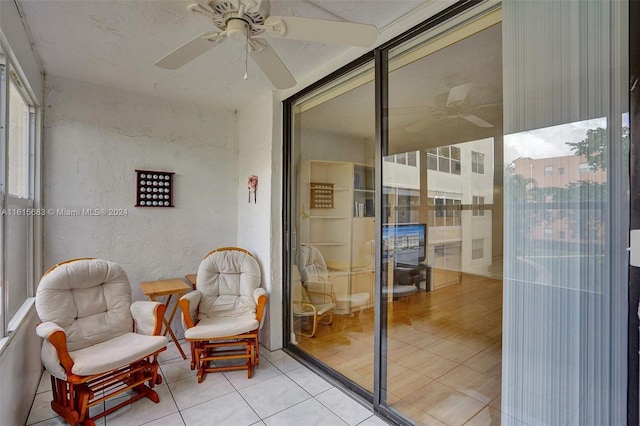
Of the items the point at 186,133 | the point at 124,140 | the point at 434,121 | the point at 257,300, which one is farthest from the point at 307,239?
the point at 124,140

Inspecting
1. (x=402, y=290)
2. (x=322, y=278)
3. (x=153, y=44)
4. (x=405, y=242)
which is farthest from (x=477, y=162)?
(x=153, y=44)

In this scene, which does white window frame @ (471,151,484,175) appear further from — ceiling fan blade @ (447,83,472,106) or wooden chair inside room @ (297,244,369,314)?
wooden chair inside room @ (297,244,369,314)

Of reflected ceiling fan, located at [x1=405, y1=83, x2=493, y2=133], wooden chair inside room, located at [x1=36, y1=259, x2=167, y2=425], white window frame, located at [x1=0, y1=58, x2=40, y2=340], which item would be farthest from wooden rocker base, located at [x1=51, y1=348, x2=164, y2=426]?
reflected ceiling fan, located at [x1=405, y1=83, x2=493, y2=133]

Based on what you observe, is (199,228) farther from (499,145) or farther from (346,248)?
(499,145)

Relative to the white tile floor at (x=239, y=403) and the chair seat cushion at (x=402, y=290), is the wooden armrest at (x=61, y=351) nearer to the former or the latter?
the white tile floor at (x=239, y=403)

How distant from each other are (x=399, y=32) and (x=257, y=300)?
7.57 ft

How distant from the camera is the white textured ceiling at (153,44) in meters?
1.79

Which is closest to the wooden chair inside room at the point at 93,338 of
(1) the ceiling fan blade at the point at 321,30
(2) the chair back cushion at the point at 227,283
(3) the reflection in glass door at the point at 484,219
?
(2) the chair back cushion at the point at 227,283

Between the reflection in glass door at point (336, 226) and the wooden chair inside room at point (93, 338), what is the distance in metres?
1.30

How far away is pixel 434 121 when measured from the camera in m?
1.87

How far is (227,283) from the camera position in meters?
2.98

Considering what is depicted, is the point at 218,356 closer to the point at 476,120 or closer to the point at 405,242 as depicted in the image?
the point at 405,242

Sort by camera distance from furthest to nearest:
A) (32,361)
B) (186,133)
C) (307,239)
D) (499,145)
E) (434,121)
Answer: (186,133)
(307,239)
(32,361)
(434,121)
(499,145)

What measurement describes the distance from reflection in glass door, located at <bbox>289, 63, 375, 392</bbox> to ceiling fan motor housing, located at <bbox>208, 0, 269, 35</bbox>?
1.10 meters
